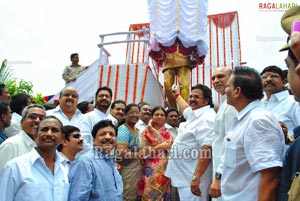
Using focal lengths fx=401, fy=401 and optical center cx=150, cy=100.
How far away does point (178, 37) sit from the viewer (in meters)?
7.54

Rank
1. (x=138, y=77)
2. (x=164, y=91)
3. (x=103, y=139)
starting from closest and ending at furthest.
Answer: (x=103, y=139) < (x=138, y=77) < (x=164, y=91)

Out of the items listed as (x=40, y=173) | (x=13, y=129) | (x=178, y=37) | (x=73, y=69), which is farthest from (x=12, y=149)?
(x=73, y=69)

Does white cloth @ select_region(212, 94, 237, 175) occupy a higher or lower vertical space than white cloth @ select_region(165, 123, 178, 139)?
lower

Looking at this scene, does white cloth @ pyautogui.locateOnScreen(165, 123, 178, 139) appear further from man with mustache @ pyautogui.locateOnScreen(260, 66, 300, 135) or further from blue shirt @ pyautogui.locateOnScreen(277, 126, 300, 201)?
blue shirt @ pyautogui.locateOnScreen(277, 126, 300, 201)

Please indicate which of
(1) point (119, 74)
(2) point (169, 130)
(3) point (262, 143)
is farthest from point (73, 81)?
(3) point (262, 143)

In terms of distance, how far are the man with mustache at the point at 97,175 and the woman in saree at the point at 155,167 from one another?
130cm

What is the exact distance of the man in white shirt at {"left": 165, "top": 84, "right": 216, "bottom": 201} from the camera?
3639 mm

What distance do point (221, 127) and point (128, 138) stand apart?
1.55 metres

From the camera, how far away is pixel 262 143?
2.31m

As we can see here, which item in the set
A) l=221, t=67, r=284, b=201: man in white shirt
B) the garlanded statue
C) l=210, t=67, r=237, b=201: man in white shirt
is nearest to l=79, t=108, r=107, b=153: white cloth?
l=210, t=67, r=237, b=201: man in white shirt

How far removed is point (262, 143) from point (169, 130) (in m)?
2.94

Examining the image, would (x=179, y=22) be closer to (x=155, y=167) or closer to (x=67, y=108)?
(x=155, y=167)

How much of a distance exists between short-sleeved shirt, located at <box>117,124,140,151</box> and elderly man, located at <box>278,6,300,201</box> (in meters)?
2.89

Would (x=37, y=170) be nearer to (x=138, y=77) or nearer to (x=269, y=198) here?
(x=269, y=198)
